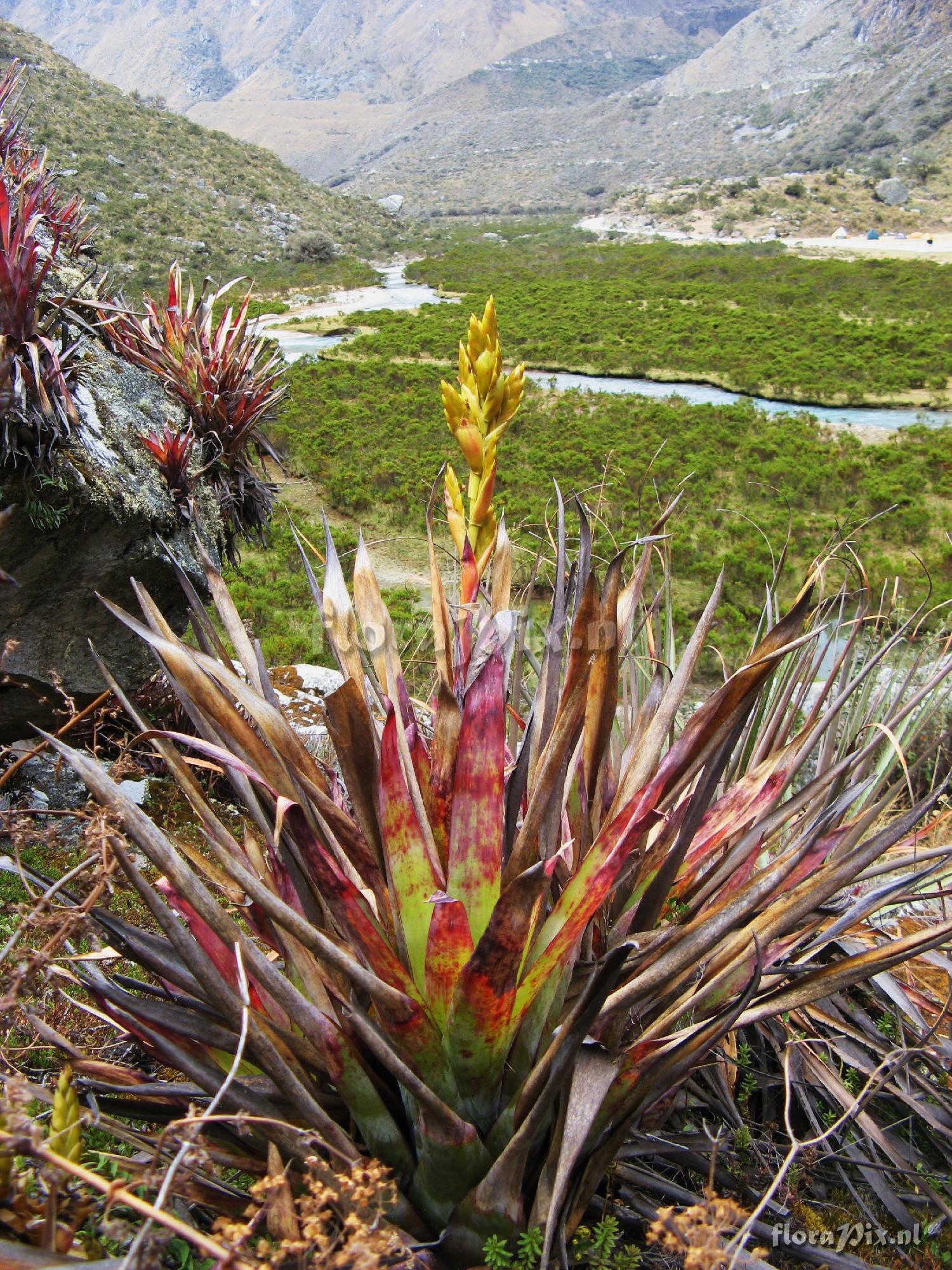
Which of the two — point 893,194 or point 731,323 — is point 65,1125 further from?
point 893,194

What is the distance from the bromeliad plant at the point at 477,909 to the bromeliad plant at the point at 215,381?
2454mm

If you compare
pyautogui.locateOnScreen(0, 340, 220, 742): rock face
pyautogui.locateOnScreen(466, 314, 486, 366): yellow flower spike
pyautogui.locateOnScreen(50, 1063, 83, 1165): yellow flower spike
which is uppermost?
pyautogui.locateOnScreen(466, 314, 486, 366): yellow flower spike

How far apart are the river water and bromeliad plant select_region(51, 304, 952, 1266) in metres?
16.5

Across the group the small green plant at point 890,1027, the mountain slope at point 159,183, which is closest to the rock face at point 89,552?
the small green plant at point 890,1027

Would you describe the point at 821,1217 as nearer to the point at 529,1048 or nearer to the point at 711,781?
the point at 529,1048

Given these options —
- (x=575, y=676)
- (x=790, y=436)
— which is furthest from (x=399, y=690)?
(x=790, y=436)

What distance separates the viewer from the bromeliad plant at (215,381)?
3807mm

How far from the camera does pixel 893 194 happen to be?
5700cm

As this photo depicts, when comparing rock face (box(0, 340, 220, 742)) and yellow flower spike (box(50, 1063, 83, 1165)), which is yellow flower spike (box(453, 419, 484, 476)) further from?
rock face (box(0, 340, 220, 742))

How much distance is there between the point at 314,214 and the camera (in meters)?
51.6

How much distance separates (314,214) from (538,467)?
146 ft

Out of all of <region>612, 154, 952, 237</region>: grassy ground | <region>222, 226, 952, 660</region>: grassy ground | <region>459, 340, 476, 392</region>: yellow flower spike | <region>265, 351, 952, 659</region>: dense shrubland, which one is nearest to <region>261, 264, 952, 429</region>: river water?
<region>222, 226, 952, 660</region>: grassy ground

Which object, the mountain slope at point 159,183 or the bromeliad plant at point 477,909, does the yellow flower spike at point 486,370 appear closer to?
the bromeliad plant at point 477,909

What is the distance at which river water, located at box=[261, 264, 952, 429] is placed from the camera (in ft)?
60.1
